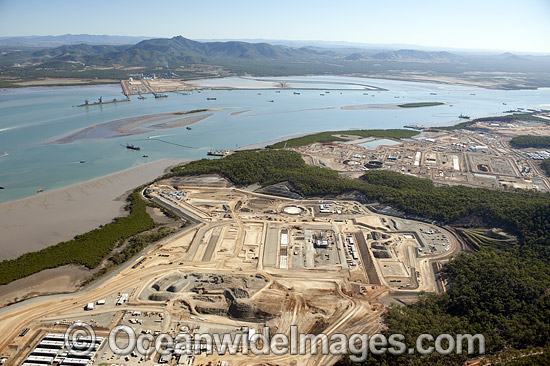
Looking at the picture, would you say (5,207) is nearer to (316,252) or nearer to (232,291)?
(232,291)

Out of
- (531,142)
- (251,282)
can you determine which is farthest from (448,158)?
(251,282)

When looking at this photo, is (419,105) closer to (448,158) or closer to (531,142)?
(531,142)

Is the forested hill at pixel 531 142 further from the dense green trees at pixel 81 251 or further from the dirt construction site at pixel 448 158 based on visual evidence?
the dense green trees at pixel 81 251

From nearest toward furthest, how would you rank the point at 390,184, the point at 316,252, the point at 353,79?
the point at 316,252 < the point at 390,184 < the point at 353,79

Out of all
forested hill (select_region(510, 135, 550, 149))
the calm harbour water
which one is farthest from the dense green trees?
forested hill (select_region(510, 135, 550, 149))

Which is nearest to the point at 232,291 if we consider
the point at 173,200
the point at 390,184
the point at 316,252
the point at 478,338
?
the point at 316,252
